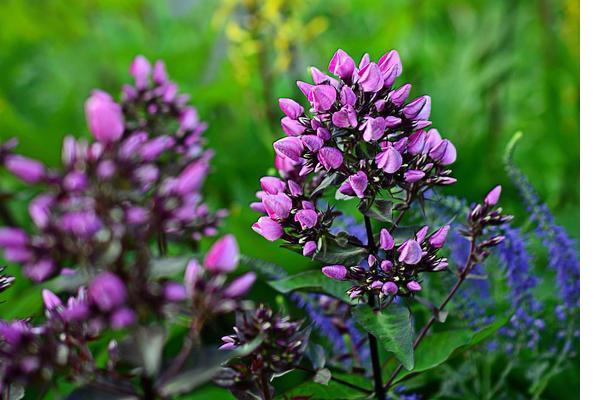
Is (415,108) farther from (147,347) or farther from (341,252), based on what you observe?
(147,347)

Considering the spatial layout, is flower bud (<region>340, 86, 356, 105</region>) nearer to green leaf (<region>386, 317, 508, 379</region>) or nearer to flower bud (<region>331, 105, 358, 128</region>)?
flower bud (<region>331, 105, 358, 128</region>)

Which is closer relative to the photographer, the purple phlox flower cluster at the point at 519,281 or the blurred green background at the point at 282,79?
the purple phlox flower cluster at the point at 519,281

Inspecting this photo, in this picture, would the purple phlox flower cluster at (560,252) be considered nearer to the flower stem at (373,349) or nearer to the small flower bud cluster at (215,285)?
the flower stem at (373,349)

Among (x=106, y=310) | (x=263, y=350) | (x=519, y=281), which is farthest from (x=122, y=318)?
(x=519, y=281)

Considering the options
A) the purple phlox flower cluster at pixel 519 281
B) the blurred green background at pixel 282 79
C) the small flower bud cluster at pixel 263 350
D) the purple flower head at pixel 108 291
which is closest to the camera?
the purple flower head at pixel 108 291

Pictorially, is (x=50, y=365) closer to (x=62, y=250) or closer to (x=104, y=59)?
(x=62, y=250)

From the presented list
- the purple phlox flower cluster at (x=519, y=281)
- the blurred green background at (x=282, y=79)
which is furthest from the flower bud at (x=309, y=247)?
the blurred green background at (x=282, y=79)
